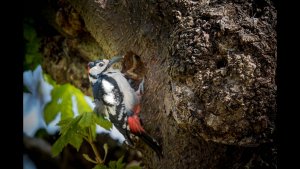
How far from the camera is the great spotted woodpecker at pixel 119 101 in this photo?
5.32 ft

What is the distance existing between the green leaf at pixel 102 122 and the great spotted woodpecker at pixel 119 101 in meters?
0.02

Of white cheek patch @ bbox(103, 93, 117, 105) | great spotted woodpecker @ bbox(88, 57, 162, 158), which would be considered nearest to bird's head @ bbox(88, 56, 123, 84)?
great spotted woodpecker @ bbox(88, 57, 162, 158)

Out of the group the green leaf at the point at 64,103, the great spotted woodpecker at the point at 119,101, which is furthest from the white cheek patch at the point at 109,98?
the green leaf at the point at 64,103

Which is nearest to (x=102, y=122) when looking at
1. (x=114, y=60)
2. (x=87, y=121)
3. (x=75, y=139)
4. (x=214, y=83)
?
(x=87, y=121)

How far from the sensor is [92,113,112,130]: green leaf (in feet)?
5.52

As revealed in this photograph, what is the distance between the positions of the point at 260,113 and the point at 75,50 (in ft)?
4.92

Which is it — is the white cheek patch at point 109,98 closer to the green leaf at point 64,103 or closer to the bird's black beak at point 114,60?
the bird's black beak at point 114,60

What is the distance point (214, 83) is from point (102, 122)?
56cm

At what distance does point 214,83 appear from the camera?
1.35 m

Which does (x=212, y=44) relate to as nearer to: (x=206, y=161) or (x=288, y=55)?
(x=288, y=55)

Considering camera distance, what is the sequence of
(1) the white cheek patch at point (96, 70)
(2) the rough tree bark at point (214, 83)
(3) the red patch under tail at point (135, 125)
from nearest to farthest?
(2) the rough tree bark at point (214, 83), (3) the red patch under tail at point (135, 125), (1) the white cheek patch at point (96, 70)

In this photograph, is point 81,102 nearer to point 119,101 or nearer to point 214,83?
point 119,101

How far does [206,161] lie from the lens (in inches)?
56.7

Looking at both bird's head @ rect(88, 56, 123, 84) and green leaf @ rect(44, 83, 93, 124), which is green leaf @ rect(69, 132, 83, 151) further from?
green leaf @ rect(44, 83, 93, 124)
